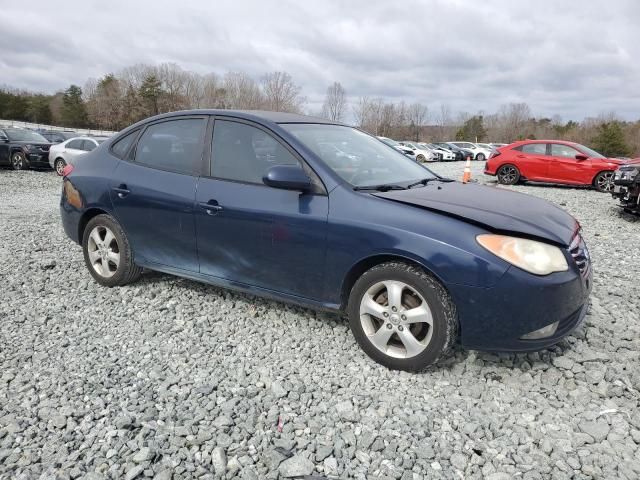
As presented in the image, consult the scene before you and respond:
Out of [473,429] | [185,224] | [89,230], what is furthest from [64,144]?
[473,429]

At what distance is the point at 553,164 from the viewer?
14016 mm

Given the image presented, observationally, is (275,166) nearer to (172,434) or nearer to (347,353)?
(347,353)

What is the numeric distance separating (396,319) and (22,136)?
18171 millimetres

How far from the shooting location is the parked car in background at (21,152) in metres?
16.1

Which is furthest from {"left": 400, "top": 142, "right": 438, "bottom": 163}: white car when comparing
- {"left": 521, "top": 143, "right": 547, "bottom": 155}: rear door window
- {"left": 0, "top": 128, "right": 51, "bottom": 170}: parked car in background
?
{"left": 0, "top": 128, "right": 51, "bottom": 170}: parked car in background

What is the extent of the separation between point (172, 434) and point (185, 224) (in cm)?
175

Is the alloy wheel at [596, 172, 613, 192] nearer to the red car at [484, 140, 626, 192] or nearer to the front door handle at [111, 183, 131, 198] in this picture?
the red car at [484, 140, 626, 192]

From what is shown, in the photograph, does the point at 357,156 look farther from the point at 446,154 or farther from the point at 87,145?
the point at 446,154

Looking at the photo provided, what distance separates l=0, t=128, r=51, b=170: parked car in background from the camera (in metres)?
16.1

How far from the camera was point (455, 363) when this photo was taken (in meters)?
3.18

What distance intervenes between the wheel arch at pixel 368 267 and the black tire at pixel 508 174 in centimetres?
1289

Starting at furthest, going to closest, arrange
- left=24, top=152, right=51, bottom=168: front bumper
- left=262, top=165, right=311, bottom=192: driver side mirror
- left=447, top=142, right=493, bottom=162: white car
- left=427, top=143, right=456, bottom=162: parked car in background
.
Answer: left=447, top=142, right=493, bottom=162: white car, left=427, top=143, right=456, bottom=162: parked car in background, left=24, top=152, right=51, bottom=168: front bumper, left=262, top=165, right=311, bottom=192: driver side mirror

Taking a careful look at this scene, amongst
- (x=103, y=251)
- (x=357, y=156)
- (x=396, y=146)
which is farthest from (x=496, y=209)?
(x=396, y=146)

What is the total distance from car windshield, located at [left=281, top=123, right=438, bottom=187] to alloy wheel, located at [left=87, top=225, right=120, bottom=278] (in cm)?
197
